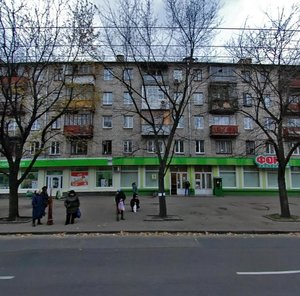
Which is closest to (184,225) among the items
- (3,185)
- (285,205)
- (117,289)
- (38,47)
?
(285,205)

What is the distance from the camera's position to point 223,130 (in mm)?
33281

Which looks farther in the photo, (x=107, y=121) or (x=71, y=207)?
(x=107, y=121)

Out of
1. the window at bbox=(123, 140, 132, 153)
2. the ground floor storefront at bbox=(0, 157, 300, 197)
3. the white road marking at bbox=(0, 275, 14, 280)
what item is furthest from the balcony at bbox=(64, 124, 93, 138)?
the white road marking at bbox=(0, 275, 14, 280)

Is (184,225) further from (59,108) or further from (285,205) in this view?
(59,108)

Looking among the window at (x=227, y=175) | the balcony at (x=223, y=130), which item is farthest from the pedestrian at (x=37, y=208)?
the window at (x=227, y=175)

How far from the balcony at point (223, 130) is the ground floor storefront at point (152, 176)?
2.55 m

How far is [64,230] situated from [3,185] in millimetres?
24144

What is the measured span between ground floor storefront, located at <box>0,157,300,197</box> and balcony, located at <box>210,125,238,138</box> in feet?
8.37

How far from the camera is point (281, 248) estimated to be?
29.3 ft

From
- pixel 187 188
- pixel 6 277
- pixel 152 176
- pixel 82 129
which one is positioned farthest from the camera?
pixel 152 176

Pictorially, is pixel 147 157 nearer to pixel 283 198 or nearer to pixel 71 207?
pixel 283 198

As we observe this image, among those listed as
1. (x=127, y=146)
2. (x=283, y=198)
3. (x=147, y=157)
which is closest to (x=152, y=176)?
(x=147, y=157)

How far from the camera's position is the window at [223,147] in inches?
1339

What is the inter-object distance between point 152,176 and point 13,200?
19.3 meters
